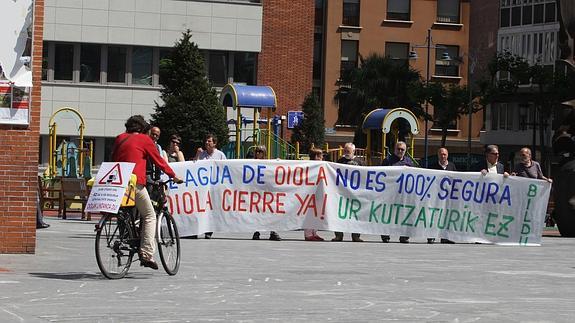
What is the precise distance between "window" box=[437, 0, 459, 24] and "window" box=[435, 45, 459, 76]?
5.81 feet

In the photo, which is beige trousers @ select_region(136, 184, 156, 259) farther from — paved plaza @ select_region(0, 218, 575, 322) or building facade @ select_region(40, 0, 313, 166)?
building facade @ select_region(40, 0, 313, 166)

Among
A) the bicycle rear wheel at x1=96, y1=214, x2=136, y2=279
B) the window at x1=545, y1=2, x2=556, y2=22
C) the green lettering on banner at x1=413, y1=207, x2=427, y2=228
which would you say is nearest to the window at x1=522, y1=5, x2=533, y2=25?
the window at x1=545, y1=2, x2=556, y2=22

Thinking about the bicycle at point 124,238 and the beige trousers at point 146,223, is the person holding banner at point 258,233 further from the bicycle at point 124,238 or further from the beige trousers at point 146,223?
the beige trousers at point 146,223

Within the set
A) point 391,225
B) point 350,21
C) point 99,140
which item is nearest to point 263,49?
point 99,140

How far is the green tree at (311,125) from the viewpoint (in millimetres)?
77125

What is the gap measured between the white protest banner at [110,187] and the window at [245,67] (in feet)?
157

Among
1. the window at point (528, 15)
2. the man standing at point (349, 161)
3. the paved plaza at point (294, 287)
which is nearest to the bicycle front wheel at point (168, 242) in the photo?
the paved plaza at point (294, 287)

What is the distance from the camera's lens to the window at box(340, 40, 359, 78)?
3467 inches

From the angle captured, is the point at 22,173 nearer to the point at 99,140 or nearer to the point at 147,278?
the point at 147,278

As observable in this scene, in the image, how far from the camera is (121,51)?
6088 centimetres

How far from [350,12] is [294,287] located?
75471 millimetres

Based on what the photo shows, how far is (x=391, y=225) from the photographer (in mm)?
24312

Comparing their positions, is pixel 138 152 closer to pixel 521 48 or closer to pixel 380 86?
pixel 380 86

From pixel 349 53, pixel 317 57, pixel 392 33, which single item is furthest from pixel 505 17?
pixel 317 57
